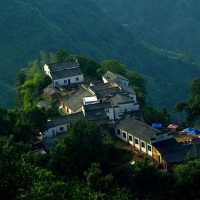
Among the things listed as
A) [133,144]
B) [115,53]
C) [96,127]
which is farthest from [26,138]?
[115,53]

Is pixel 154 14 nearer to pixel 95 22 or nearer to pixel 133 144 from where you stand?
pixel 95 22

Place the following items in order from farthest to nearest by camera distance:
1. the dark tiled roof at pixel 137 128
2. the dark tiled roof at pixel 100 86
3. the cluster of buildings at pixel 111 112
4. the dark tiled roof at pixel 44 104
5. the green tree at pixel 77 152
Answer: the dark tiled roof at pixel 44 104
the dark tiled roof at pixel 100 86
the dark tiled roof at pixel 137 128
the cluster of buildings at pixel 111 112
the green tree at pixel 77 152

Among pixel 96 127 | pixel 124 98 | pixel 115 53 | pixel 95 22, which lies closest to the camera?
pixel 96 127

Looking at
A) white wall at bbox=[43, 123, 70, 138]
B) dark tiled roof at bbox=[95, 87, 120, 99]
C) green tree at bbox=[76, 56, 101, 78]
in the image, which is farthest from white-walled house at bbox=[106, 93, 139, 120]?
green tree at bbox=[76, 56, 101, 78]

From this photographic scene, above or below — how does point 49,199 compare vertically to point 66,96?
above

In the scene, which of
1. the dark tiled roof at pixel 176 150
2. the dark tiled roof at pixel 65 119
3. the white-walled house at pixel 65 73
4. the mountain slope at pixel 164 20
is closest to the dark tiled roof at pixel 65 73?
the white-walled house at pixel 65 73

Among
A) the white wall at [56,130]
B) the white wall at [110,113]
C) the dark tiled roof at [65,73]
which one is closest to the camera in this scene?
the white wall at [56,130]

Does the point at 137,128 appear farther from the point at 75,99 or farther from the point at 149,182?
the point at 75,99

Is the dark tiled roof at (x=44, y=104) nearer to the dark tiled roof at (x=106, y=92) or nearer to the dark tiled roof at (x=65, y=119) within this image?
the dark tiled roof at (x=106, y=92)
